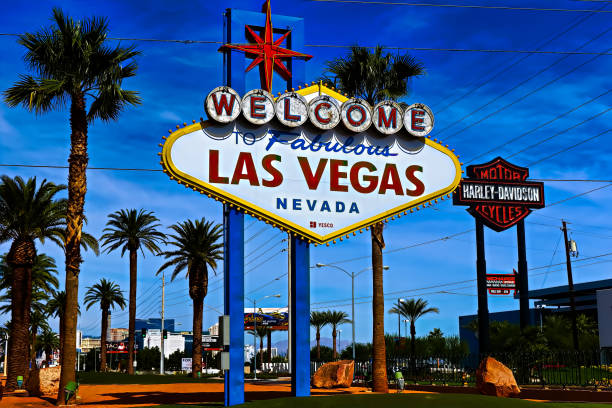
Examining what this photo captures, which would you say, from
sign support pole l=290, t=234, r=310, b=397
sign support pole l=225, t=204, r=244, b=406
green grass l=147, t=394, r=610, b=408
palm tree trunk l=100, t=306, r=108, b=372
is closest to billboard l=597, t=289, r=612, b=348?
green grass l=147, t=394, r=610, b=408

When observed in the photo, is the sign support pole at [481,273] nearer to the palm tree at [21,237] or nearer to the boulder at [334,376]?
the boulder at [334,376]

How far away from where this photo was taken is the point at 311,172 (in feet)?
82.5

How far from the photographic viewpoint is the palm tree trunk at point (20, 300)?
136 feet

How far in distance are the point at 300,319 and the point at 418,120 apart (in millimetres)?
8840

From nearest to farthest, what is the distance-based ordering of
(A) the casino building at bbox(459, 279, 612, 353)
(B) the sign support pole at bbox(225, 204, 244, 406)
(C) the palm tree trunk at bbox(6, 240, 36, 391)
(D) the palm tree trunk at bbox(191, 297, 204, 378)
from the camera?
1. (B) the sign support pole at bbox(225, 204, 244, 406)
2. (C) the palm tree trunk at bbox(6, 240, 36, 391)
3. (D) the palm tree trunk at bbox(191, 297, 204, 378)
4. (A) the casino building at bbox(459, 279, 612, 353)

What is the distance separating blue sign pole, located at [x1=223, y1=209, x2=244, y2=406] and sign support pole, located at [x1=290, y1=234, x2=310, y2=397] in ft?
6.33

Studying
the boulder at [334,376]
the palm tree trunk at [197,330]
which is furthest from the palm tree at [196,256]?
the boulder at [334,376]

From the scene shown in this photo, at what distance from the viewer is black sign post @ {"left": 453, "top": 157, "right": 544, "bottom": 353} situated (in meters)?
54.6

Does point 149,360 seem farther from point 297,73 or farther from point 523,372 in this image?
point 297,73

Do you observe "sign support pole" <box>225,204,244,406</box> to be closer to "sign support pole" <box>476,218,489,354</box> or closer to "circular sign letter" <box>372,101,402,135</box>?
"circular sign letter" <box>372,101,402,135</box>

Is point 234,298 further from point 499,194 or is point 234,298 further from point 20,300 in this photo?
point 499,194

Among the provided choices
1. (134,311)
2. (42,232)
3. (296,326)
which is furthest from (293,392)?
(134,311)

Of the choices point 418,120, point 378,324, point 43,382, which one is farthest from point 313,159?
Answer: point 43,382

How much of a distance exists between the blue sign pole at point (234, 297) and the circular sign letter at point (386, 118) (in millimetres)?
6273
